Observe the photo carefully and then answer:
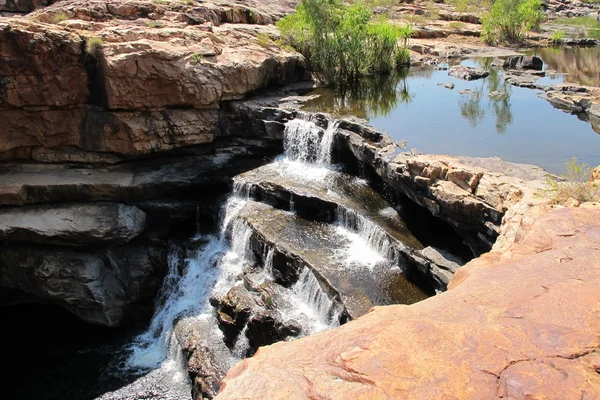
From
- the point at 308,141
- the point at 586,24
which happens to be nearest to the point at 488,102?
the point at 308,141

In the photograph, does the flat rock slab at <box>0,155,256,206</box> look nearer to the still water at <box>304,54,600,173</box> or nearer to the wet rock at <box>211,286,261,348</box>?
the wet rock at <box>211,286,261,348</box>

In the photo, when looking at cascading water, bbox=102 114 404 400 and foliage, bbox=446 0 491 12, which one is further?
foliage, bbox=446 0 491 12

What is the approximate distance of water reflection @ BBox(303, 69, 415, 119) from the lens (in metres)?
19.0

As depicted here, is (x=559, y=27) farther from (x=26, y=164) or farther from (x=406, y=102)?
(x=26, y=164)

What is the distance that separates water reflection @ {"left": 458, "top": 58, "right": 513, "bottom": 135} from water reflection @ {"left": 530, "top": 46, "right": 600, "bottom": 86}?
13.1 ft

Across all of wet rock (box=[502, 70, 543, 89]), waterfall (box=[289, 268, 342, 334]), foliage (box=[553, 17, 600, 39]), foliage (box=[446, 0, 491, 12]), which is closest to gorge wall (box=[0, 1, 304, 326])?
waterfall (box=[289, 268, 342, 334])

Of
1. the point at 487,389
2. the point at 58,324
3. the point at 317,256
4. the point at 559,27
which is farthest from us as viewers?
the point at 559,27

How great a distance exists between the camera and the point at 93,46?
45.5ft

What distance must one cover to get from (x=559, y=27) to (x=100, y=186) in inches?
1951

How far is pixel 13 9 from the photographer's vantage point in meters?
19.9

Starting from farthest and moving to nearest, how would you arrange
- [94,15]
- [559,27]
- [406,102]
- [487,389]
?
[559,27] < [406,102] < [94,15] < [487,389]

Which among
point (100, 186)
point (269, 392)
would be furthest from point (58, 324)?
point (269, 392)

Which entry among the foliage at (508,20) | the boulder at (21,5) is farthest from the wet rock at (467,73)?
the boulder at (21,5)

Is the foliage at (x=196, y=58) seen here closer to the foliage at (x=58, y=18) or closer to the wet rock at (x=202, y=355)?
the foliage at (x=58, y=18)
